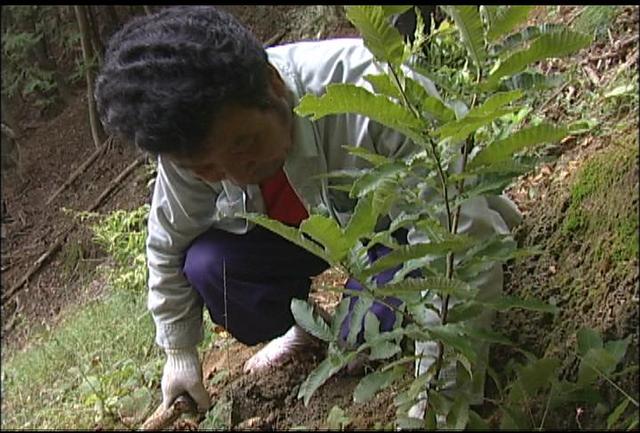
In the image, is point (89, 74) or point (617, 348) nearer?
point (617, 348)

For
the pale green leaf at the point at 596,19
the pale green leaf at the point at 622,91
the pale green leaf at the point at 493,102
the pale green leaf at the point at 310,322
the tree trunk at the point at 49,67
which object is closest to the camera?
the pale green leaf at the point at 493,102

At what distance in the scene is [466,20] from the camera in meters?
1.33

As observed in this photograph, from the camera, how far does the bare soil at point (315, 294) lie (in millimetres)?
1993

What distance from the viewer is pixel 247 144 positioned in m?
1.84

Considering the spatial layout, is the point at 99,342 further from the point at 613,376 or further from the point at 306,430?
the point at 613,376

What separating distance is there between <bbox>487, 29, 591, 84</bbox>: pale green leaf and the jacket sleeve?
3.71 feet

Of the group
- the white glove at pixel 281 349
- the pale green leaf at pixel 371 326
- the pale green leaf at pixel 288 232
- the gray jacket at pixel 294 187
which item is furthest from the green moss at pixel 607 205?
the white glove at pixel 281 349

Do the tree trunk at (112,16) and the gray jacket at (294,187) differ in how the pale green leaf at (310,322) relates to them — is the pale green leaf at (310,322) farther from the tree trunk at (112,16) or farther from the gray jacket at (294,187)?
the tree trunk at (112,16)

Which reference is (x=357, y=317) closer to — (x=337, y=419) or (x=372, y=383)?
(x=372, y=383)

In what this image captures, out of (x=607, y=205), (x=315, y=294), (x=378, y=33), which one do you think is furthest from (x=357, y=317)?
(x=315, y=294)

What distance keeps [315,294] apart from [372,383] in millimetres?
1822

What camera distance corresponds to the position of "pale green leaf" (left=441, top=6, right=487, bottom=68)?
4.36 ft

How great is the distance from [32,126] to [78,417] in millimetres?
6249

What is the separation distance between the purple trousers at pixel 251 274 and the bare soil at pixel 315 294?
8.3 inches
